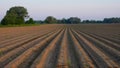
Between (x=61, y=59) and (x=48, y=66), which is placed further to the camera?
(x=61, y=59)

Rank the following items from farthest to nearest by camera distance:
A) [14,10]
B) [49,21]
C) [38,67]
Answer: [49,21] < [14,10] < [38,67]

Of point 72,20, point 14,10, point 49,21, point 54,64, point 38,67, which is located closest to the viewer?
point 38,67

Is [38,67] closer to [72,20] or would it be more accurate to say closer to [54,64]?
[54,64]

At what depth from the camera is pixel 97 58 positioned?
10.3m

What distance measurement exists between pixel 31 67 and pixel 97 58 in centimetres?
280

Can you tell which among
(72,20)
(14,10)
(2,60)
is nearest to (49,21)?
(72,20)

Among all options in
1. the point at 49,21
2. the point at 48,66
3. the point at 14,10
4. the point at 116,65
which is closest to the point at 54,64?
the point at 48,66

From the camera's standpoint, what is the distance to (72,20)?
520 feet

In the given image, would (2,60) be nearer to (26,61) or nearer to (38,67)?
(26,61)

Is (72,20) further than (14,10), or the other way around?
(72,20)

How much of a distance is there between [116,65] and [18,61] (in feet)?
10.7

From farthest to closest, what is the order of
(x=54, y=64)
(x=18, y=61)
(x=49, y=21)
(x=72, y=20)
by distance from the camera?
1. (x=72, y=20)
2. (x=49, y=21)
3. (x=18, y=61)
4. (x=54, y=64)

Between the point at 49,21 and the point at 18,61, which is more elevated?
the point at 18,61

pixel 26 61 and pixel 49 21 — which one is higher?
pixel 26 61
